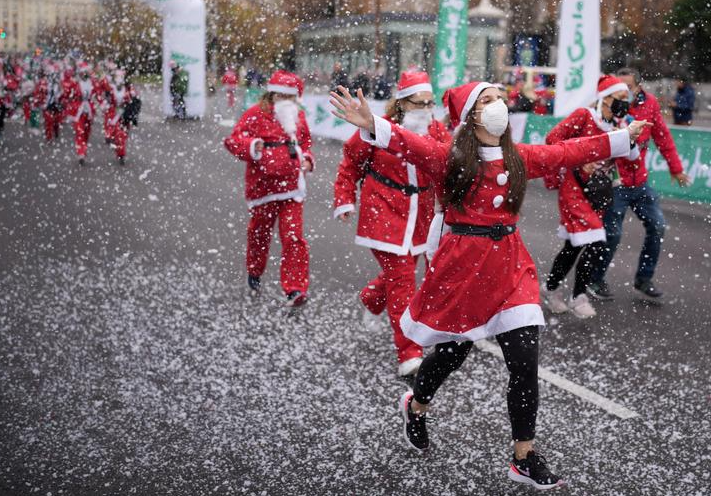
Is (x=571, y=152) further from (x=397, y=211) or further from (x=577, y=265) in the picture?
(x=577, y=265)

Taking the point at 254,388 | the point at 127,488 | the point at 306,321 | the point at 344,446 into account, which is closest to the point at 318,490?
the point at 344,446

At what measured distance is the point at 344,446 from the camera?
396cm

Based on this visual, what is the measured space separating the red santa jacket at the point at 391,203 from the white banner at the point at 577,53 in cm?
924

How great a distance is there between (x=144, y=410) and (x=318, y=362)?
116 centimetres

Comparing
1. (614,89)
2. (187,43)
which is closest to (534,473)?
(614,89)

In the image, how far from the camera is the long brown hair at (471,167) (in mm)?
3588

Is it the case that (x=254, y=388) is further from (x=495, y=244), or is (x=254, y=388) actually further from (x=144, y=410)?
(x=495, y=244)

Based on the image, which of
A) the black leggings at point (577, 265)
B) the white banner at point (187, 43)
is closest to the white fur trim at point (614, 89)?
the black leggings at point (577, 265)

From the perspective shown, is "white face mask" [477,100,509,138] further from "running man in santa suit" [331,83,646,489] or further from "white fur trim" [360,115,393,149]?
"white fur trim" [360,115,393,149]

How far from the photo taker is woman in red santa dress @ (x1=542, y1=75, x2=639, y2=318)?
5914 millimetres

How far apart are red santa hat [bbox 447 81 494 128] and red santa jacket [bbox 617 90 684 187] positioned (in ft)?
10.6

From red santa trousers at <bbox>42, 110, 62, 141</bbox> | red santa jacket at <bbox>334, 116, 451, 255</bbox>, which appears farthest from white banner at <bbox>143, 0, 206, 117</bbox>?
red santa jacket at <bbox>334, 116, 451, 255</bbox>

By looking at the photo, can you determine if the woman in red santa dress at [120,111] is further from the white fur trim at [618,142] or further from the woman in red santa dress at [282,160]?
the white fur trim at [618,142]

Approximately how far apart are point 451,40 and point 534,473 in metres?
13.3
